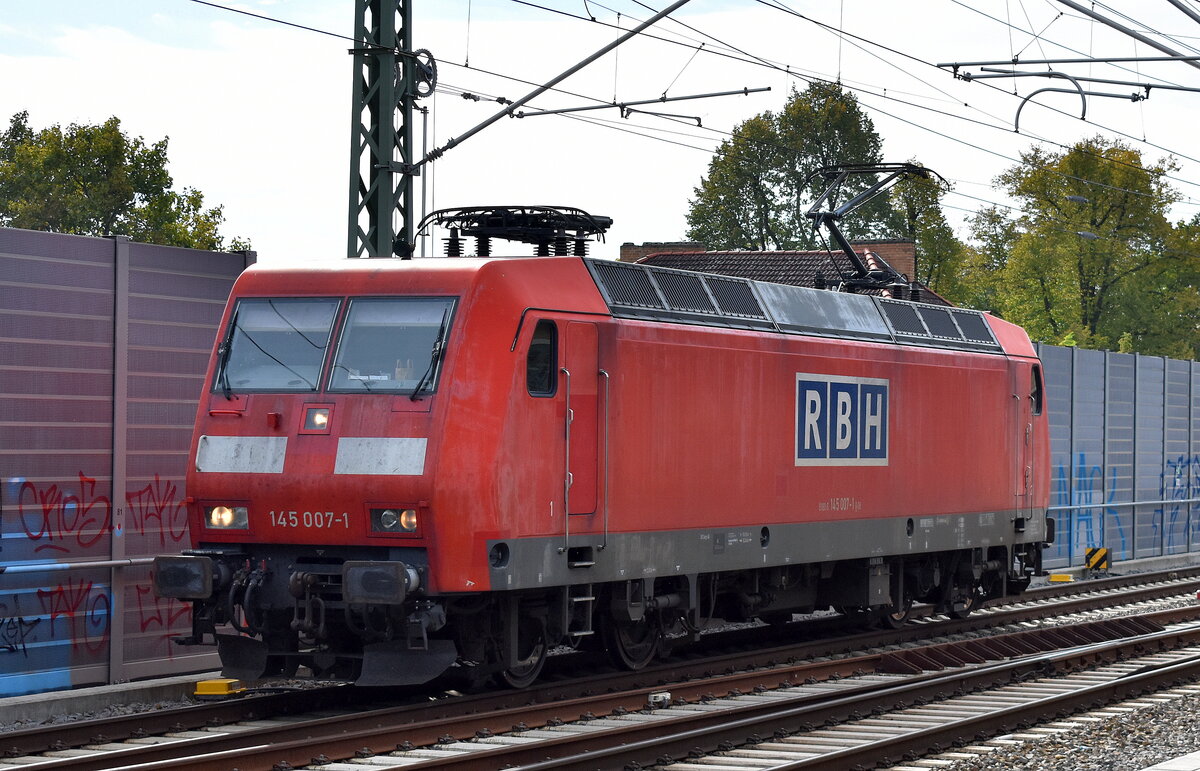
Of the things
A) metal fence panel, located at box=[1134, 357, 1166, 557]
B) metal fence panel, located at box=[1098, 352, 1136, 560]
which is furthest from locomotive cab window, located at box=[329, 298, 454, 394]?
metal fence panel, located at box=[1134, 357, 1166, 557]

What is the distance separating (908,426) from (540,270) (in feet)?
20.9

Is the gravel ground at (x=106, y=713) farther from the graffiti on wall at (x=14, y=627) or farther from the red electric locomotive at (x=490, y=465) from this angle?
the graffiti on wall at (x=14, y=627)

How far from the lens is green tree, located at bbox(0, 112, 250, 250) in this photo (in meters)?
64.8

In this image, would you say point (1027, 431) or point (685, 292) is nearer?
point (685, 292)

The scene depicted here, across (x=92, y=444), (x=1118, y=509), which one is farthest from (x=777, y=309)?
(x=1118, y=509)

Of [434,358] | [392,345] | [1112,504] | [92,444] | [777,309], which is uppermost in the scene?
[777,309]

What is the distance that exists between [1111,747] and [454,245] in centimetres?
668

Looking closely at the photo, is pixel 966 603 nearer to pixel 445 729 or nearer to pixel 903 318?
pixel 903 318

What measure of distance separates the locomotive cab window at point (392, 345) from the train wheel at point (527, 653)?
2.19 metres

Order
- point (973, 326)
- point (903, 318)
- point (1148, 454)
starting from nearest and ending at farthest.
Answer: point (903, 318) < point (973, 326) < point (1148, 454)

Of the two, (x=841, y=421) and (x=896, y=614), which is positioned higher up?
(x=841, y=421)

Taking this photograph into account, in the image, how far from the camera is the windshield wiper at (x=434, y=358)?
11.6 metres

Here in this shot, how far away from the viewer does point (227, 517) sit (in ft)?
39.9

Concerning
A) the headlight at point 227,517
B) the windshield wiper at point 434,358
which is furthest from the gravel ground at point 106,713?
the windshield wiper at point 434,358
